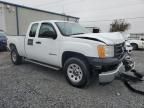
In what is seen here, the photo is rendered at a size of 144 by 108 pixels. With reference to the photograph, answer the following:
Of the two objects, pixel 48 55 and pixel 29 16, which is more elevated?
pixel 29 16

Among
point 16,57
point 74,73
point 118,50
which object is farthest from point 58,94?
point 16,57

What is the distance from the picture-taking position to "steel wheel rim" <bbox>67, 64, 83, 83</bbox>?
13.8 feet

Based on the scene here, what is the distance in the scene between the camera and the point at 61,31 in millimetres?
4688

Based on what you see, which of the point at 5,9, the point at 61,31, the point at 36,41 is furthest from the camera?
the point at 5,9

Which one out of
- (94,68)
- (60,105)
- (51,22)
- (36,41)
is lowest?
(60,105)

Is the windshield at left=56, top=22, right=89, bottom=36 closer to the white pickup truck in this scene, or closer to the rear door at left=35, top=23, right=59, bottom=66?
the white pickup truck

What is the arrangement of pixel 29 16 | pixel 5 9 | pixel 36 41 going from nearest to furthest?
pixel 36 41, pixel 5 9, pixel 29 16

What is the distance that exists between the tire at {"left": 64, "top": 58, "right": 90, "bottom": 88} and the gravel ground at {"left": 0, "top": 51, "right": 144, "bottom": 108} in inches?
7.1

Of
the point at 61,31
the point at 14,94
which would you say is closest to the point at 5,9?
the point at 61,31

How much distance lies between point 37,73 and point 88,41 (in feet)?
8.56

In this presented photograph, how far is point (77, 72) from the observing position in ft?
14.0

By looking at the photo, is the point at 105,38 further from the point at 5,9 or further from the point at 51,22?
the point at 5,9

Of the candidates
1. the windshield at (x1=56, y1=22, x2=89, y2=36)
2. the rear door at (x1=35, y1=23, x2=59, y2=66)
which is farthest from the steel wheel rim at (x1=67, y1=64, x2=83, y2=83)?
the windshield at (x1=56, y1=22, x2=89, y2=36)

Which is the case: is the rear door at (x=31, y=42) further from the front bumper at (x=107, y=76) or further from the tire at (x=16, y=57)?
the front bumper at (x=107, y=76)
